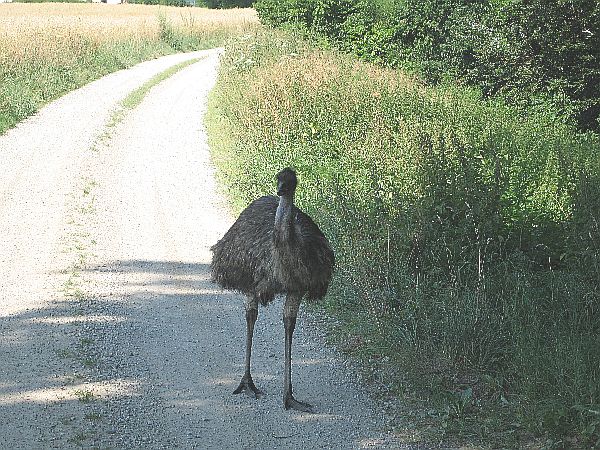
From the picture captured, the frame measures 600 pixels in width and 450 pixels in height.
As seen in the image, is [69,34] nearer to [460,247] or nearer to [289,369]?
[460,247]

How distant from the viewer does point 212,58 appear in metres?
36.0

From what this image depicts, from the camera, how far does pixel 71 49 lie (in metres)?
29.1

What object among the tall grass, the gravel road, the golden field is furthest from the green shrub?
the gravel road

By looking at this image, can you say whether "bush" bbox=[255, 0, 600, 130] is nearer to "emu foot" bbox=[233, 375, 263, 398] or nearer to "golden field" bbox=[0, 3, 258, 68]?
"golden field" bbox=[0, 3, 258, 68]

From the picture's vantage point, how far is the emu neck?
634 centimetres

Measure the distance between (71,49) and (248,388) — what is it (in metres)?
24.2

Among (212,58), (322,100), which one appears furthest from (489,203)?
(212,58)

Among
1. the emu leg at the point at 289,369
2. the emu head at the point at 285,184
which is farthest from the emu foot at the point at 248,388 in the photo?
the emu head at the point at 285,184

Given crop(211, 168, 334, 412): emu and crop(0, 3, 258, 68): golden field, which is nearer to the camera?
crop(211, 168, 334, 412): emu

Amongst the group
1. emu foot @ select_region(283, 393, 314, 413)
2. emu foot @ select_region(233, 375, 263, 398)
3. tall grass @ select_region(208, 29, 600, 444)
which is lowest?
emu foot @ select_region(283, 393, 314, 413)

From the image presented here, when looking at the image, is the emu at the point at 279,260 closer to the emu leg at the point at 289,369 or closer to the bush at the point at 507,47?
the emu leg at the point at 289,369


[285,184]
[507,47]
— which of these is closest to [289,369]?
[285,184]

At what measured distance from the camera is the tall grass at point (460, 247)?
6.99 meters

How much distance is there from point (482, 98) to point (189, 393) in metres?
17.0
